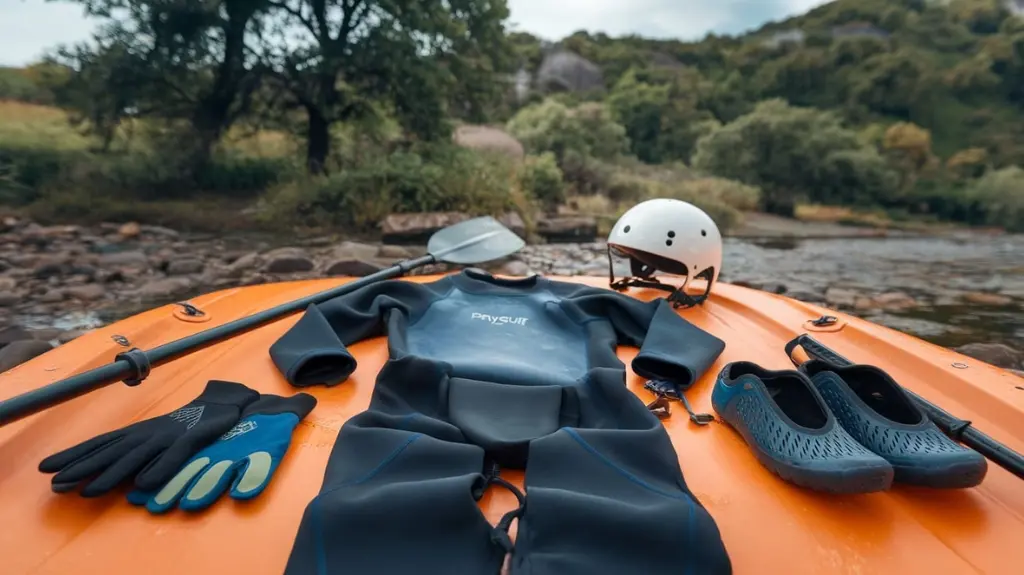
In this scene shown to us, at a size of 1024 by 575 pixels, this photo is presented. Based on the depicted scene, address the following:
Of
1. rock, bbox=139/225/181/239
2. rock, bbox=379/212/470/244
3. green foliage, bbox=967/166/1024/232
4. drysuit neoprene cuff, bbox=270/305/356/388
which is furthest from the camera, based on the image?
green foliage, bbox=967/166/1024/232

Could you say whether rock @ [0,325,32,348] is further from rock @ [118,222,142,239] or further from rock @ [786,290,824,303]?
rock @ [786,290,824,303]

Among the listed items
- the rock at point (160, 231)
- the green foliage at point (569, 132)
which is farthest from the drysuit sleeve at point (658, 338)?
the green foliage at point (569, 132)

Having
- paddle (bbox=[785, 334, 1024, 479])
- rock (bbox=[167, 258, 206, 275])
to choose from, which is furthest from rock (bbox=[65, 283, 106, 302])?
paddle (bbox=[785, 334, 1024, 479])

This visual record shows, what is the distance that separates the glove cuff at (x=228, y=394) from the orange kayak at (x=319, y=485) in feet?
0.32

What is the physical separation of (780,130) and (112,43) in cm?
1355

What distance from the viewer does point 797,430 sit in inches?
46.5

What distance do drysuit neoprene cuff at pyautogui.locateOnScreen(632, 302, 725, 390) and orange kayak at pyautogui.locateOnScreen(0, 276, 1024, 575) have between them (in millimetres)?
48

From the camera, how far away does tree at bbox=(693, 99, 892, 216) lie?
14.1m

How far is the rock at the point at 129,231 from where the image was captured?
591cm

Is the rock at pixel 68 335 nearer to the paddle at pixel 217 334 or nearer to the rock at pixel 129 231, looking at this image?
the paddle at pixel 217 334

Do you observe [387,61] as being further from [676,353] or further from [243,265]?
[676,353]

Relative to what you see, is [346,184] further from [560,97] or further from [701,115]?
[701,115]

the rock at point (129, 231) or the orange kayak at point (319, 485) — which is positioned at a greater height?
the orange kayak at point (319, 485)

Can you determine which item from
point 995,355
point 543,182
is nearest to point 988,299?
point 995,355
